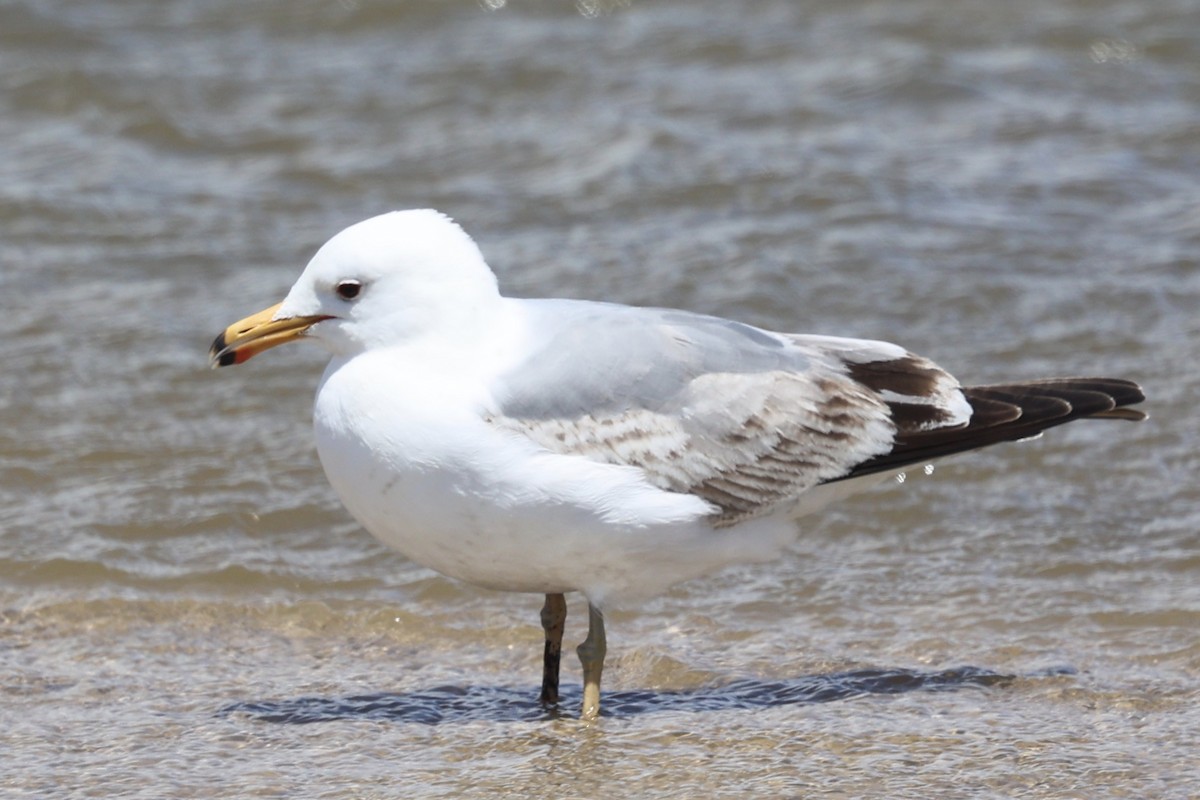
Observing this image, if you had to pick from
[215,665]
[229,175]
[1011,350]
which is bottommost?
[215,665]

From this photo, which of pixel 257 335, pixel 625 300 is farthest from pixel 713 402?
pixel 625 300

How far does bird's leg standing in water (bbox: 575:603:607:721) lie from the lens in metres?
4.86

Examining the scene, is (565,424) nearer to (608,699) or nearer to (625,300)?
(608,699)

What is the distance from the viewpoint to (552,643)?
5.05 metres

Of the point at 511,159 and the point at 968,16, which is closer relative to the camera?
the point at 511,159

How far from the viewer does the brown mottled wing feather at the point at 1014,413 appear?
5.14m

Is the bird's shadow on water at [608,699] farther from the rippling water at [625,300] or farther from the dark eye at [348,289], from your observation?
the dark eye at [348,289]

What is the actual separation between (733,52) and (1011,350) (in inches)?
164

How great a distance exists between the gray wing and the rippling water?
2.14 feet

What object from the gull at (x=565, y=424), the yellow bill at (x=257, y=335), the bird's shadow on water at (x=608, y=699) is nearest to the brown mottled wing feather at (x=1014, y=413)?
the gull at (x=565, y=424)

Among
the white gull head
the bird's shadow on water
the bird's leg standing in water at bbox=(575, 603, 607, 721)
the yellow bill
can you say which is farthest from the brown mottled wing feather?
the yellow bill

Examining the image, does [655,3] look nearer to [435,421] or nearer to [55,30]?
[55,30]

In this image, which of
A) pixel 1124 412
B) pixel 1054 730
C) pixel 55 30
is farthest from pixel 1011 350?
pixel 55 30

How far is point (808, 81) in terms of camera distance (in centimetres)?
1080
